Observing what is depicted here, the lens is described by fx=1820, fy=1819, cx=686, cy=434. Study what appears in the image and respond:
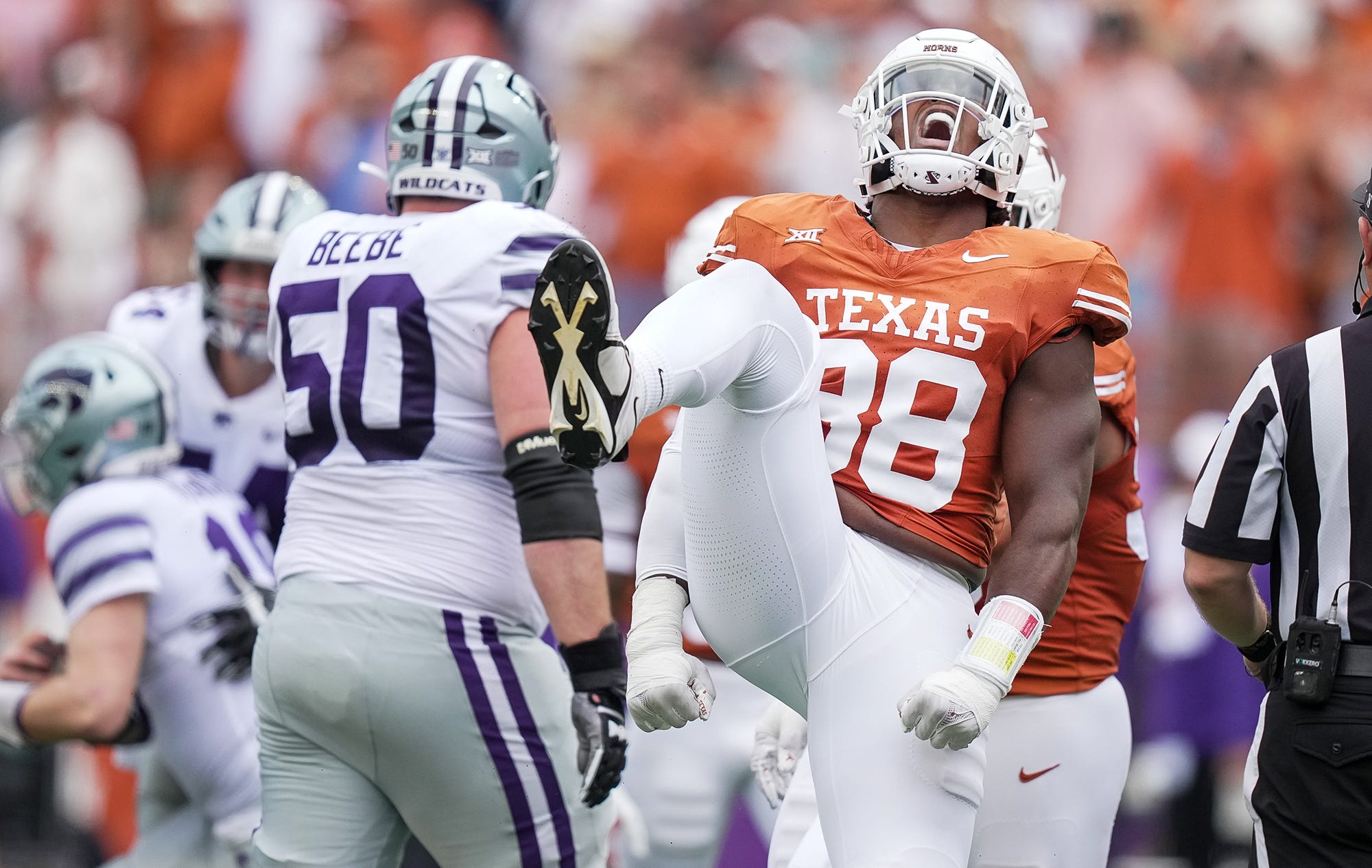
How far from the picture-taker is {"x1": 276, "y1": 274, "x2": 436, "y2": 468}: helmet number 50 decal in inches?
149

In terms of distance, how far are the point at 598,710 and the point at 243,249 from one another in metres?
2.39

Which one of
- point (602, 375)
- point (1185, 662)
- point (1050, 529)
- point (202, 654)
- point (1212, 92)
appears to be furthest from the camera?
point (1212, 92)

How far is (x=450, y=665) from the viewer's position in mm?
3719

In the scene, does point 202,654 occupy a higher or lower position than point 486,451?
lower

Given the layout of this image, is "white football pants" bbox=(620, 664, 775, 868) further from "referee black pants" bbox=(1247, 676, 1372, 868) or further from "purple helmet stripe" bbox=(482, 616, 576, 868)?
"referee black pants" bbox=(1247, 676, 1372, 868)

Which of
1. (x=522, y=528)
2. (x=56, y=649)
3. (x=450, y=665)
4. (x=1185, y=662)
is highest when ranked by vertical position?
(x=522, y=528)

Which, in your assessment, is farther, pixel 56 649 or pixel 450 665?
pixel 56 649

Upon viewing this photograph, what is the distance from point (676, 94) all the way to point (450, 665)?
20.9 ft

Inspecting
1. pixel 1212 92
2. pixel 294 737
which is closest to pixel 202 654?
pixel 294 737

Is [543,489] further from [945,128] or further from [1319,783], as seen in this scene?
[1319,783]

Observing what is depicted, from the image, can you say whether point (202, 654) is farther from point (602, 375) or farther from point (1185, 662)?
point (1185, 662)

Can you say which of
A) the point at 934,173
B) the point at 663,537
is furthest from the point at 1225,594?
the point at 663,537

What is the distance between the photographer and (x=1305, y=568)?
3359 millimetres

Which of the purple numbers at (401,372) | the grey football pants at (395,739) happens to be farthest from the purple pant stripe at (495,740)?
the purple numbers at (401,372)
